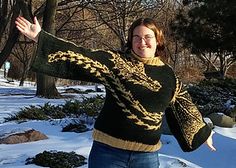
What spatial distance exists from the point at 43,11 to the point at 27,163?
1391 cm

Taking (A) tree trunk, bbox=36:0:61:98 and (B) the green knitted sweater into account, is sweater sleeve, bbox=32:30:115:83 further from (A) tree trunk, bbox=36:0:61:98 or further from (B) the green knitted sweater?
(A) tree trunk, bbox=36:0:61:98

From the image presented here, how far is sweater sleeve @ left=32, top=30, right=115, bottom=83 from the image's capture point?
3229 mm

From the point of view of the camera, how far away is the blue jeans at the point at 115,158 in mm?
3230

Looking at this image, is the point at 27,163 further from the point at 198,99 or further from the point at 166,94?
the point at 198,99

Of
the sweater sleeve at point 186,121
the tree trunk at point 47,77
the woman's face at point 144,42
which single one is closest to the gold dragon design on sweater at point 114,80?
the woman's face at point 144,42

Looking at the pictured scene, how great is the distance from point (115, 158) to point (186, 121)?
659mm

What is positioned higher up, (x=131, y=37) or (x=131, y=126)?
(x=131, y=37)

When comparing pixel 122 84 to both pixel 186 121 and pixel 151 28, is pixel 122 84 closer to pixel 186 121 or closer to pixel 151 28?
pixel 151 28

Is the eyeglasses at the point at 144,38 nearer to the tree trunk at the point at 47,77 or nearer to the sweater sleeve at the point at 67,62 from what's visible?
the sweater sleeve at the point at 67,62

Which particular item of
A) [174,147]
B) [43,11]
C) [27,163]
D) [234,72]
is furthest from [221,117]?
[234,72]

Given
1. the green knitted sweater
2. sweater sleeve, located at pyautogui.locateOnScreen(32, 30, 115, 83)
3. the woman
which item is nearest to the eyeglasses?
the woman

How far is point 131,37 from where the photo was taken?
3.39m

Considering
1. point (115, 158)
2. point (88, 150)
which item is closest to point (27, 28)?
point (115, 158)

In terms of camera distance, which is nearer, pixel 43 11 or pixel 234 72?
pixel 43 11
